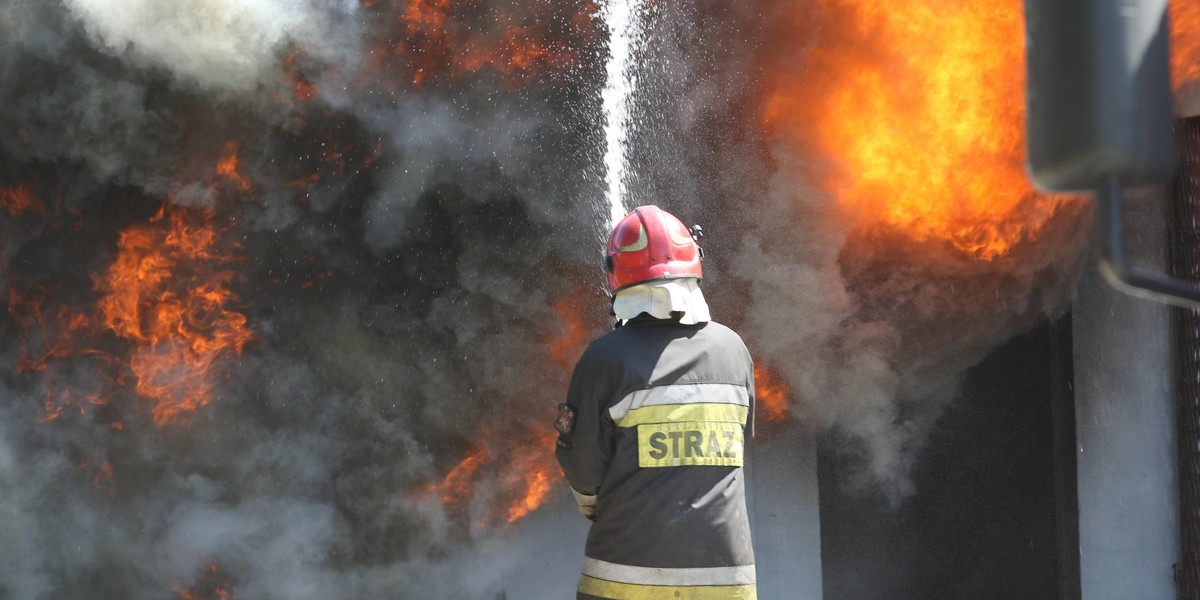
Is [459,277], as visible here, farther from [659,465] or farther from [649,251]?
[659,465]

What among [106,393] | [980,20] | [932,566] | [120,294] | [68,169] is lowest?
[932,566]

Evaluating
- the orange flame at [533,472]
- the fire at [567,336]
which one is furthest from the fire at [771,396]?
the orange flame at [533,472]

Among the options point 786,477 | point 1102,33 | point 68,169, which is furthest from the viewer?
point 786,477

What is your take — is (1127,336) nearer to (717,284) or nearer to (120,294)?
(717,284)

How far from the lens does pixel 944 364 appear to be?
5500mm

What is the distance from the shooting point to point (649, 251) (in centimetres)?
339

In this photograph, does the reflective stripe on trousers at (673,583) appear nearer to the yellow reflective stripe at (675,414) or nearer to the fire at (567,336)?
the yellow reflective stripe at (675,414)

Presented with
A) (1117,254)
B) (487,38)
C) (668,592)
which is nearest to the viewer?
(1117,254)

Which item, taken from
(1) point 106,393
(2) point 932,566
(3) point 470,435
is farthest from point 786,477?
(1) point 106,393

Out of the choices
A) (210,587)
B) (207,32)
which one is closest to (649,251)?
(207,32)

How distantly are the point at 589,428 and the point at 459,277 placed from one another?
7.71ft

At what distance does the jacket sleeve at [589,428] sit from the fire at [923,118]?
2606 millimetres

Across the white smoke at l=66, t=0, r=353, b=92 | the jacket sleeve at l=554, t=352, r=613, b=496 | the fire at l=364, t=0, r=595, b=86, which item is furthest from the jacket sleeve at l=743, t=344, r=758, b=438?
the white smoke at l=66, t=0, r=353, b=92

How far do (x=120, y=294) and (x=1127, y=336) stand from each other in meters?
5.11
